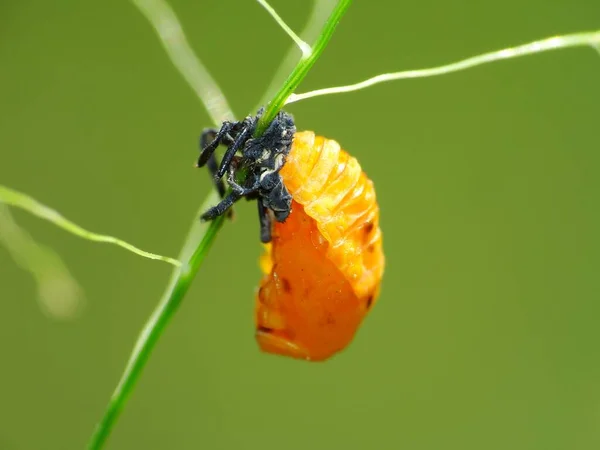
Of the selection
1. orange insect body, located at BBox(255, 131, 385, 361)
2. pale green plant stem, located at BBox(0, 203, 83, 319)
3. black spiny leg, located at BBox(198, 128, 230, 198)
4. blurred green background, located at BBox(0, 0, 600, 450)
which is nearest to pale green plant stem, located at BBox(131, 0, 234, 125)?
black spiny leg, located at BBox(198, 128, 230, 198)

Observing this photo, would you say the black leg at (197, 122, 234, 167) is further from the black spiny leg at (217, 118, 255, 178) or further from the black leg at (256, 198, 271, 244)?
Result: the black leg at (256, 198, 271, 244)

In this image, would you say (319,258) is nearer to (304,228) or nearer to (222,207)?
(304,228)

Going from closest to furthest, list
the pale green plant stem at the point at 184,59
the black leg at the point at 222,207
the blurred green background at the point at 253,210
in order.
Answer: the black leg at the point at 222,207
the pale green plant stem at the point at 184,59
the blurred green background at the point at 253,210

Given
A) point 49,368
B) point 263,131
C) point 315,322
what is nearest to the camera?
point 263,131

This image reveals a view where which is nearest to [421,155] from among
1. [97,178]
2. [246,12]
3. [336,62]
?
[336,62]

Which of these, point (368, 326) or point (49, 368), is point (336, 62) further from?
point (49, 368)

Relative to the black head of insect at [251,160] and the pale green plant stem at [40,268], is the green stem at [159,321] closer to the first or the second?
the black head of insect at [251,160]

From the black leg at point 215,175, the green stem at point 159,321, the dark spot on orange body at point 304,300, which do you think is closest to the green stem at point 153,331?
the green stem at point 159,321
